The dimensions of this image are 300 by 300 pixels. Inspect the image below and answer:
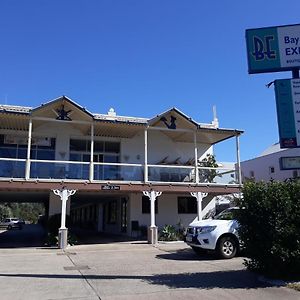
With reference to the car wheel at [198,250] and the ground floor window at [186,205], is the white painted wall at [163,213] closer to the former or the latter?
the ground floor window at [186,205]

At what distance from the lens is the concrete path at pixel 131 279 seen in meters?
7.96

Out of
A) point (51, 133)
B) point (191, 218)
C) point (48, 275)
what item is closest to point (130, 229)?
point (191, 218)

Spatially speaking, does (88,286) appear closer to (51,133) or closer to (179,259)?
(179,259)

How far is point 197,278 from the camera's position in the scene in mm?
9695

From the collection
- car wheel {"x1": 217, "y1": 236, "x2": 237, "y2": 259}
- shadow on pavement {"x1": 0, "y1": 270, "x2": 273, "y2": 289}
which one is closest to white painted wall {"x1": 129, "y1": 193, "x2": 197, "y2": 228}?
car wheel {"x1": 217, "y1": 236, "x2": 237, "y2": 259}

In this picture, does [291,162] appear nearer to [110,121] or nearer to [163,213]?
[110,121]

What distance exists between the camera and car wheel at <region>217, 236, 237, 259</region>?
13359 millimetres

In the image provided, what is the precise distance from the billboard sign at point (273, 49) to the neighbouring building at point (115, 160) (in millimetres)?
11531

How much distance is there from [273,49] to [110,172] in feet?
42.3

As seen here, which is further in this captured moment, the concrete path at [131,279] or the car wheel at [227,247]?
the car wheel at [227,247]

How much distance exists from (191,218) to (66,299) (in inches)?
732

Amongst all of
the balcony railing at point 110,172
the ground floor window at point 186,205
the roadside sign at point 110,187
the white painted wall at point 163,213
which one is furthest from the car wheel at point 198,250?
the ground floor window at point 186,205

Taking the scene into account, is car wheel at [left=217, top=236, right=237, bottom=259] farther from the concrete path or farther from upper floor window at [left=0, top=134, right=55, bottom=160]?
upper floor window at [left=0, top=134, right=55, bottom=160]

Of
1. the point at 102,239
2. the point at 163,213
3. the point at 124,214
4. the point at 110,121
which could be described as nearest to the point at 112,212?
the point at 124,214
